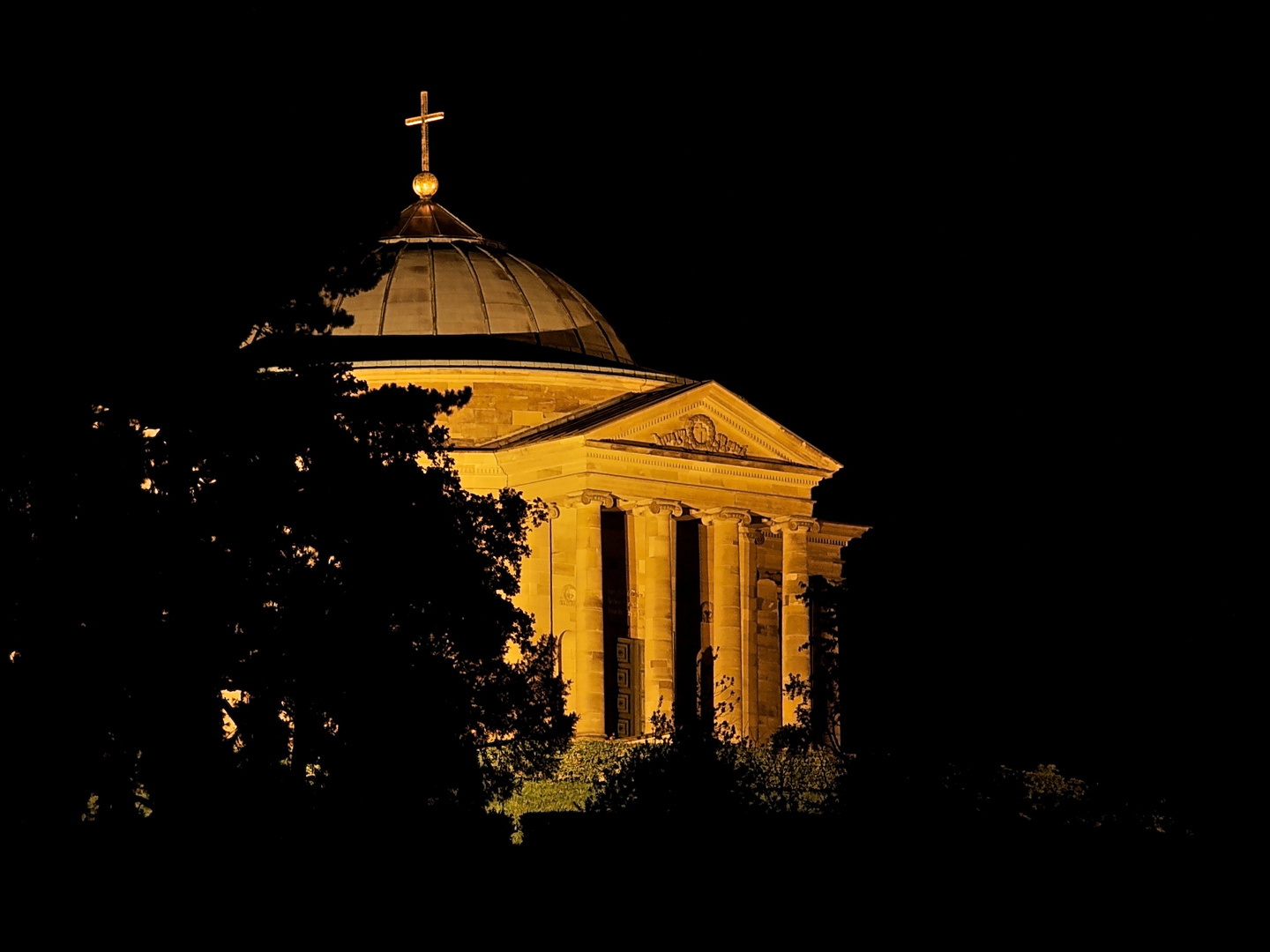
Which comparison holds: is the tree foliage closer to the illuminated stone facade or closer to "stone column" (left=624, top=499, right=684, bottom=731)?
the illuminated stone facade

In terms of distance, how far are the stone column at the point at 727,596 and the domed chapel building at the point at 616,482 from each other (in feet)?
0.14

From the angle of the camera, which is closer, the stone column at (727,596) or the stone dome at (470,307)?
the stone column at (727,596)

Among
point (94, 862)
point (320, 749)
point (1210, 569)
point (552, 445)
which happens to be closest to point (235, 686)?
point (320, 749)

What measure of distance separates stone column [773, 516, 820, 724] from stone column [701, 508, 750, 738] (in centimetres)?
120

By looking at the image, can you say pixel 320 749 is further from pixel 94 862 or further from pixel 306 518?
pixel 94 862

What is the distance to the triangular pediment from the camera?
2304 inches

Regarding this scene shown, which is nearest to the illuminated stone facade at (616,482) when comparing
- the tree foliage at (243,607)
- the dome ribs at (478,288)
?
the dome ribs at (478,288)

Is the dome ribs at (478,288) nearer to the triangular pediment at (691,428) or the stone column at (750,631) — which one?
the triangular pediment at (691,428)

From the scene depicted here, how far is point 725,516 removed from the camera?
60.8 meters

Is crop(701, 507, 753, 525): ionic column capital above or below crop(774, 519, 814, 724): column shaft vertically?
above

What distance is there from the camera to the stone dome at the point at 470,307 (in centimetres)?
6369

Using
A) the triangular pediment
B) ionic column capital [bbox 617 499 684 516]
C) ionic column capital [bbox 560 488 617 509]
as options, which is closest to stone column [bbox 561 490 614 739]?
ionic column capital [bbox 560 488 617 509]

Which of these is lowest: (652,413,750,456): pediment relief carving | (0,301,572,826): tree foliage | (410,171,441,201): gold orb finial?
(0,301,572,826): tree foliage

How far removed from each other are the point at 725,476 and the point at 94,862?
28.1 m
